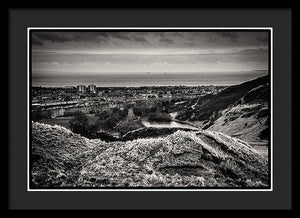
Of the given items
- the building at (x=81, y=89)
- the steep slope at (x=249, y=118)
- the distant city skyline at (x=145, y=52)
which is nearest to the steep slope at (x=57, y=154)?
the building at (x=81, y=89)

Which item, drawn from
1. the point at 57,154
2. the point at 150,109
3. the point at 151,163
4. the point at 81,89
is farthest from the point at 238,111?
the point at 57,154

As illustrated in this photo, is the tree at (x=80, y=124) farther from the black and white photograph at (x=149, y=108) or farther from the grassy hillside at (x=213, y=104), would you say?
the grassy hillside at (x=213, y=104)

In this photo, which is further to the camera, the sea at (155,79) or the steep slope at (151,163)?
the sea at (155,79)

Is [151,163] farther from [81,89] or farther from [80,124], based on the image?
[81,89]

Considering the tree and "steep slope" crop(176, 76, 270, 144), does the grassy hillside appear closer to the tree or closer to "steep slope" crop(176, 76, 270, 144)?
"steep slope" crop(176, 76, 270, 144)

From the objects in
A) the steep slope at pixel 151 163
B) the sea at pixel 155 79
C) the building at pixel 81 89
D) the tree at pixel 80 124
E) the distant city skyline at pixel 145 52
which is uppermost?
the distant city skyline at pixel 145 52

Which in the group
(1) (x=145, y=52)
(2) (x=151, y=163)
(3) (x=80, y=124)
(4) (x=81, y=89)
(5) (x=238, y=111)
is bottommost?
(2) (x=151, y=163)

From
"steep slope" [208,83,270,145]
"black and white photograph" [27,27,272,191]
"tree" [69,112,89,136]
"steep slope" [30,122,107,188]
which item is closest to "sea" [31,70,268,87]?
"black and white photograph" [27,27,272,191]
